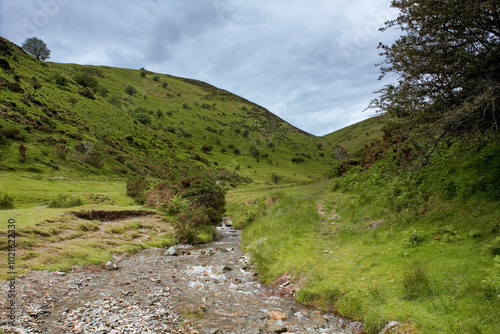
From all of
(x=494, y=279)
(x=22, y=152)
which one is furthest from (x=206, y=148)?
(x=494, y=279)

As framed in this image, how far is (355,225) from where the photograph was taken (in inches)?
628

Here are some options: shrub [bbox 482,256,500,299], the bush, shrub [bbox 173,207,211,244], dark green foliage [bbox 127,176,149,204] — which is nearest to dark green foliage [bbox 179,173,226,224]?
shrub [bbox 173,207,211,244]

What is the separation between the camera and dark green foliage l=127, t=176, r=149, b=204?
31236 millimetres

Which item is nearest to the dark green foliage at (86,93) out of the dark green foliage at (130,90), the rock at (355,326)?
the dark green foliage at (130,90)

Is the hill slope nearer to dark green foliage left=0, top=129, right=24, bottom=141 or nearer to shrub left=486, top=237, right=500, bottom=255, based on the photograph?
dark green foliage left=0, top=129, right=24, bottom=141

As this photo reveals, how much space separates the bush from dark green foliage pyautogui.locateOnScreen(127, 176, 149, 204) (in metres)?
6.66

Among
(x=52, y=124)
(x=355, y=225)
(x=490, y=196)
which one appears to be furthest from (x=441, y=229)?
(x=52, y=124)

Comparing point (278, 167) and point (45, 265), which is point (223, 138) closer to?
point (278, 167)

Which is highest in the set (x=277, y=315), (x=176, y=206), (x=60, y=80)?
(x=60, y=80)

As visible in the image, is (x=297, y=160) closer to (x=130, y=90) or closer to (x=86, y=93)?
(x=130, y=90)

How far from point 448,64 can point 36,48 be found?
131 meters

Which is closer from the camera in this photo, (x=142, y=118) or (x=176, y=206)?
(x=176, y=206)

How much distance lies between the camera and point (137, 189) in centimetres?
3338

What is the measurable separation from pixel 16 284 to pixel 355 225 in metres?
15.4
